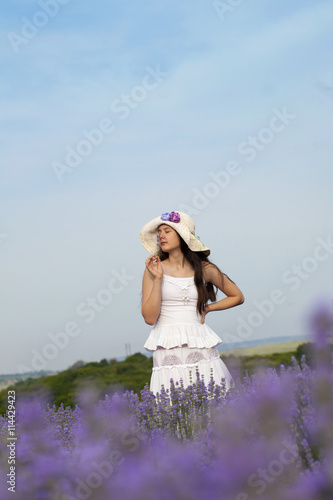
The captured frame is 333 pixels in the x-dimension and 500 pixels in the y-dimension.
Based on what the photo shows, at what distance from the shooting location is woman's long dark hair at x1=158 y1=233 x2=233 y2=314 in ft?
16.1

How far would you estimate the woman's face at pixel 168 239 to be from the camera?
16.2 ft

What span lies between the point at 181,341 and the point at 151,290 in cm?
47

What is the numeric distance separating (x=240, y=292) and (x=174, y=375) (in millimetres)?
930

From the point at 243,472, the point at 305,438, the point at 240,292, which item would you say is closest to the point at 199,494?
the point at 243,472

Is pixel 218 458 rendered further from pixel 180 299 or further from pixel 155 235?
pixel 155 235

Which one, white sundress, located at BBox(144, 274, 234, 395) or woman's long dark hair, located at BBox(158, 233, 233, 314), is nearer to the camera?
white sundress, located at BBox(144, 274, 234, 395)

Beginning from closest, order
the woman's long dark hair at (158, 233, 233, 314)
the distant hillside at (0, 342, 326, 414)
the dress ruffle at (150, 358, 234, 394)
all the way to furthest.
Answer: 1. the dress ruffle at (150, 358, 234, 394)
2. the woman's long dark hair at (158, 233, 233, 314)
3. the distant hillside at (0, 342, 326, 414)

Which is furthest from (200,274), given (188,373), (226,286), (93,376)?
(93,376)

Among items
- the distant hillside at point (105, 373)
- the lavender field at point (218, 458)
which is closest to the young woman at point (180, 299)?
the lavender field at point (218, 458)

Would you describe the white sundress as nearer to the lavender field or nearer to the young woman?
the young woman

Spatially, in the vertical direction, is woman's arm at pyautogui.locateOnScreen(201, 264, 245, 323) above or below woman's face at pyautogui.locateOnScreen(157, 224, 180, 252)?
below

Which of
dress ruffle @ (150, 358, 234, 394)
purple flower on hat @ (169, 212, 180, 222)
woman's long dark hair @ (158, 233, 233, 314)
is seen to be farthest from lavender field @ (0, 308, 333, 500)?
purple flower on hat @ (169, 212, 180, 222)

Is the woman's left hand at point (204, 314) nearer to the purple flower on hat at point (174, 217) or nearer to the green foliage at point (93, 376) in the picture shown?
the purple flower on hat at point (174, 217)

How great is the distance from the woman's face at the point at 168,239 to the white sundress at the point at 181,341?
0.24 metres
